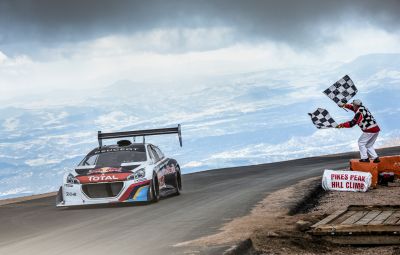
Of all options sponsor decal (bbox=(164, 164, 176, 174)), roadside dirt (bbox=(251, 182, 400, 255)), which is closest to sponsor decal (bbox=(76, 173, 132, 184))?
sponsor decal (bbox=(164, 164, 176, 174))

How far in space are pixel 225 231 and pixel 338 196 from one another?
225 inches

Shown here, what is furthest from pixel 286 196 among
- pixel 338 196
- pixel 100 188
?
pixel 100 188

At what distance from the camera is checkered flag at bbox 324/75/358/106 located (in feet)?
65.7

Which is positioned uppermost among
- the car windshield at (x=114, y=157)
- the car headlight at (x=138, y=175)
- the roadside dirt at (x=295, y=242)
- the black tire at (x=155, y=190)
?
the car windshield at (x=114, y=157)

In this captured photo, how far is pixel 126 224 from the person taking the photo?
12734 mm

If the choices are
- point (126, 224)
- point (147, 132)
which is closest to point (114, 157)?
point (147, 132)

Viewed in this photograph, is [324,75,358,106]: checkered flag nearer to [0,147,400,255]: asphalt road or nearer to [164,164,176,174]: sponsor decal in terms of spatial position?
[0,147,400,255]: asphalt road

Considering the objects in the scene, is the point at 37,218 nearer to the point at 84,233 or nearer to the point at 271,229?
the point at 84,233

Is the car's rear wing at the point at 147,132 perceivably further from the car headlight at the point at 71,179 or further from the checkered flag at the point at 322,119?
the checkered flag at the point at 322,119

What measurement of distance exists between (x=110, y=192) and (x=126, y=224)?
3511 mm

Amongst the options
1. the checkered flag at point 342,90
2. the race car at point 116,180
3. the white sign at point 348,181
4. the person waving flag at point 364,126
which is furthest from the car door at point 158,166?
the checkered flag at point 342,90

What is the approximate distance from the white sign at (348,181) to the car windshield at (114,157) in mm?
4276

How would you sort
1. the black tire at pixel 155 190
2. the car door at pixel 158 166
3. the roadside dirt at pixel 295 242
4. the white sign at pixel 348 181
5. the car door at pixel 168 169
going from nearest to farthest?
the roadside dirt at pixel 295 242
the black tire at pixel 155 190
the white sign at pixel 348 181
the car door at pixel 158 166
the car door at pixel 168 169

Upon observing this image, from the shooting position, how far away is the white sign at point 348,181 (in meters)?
16.7
